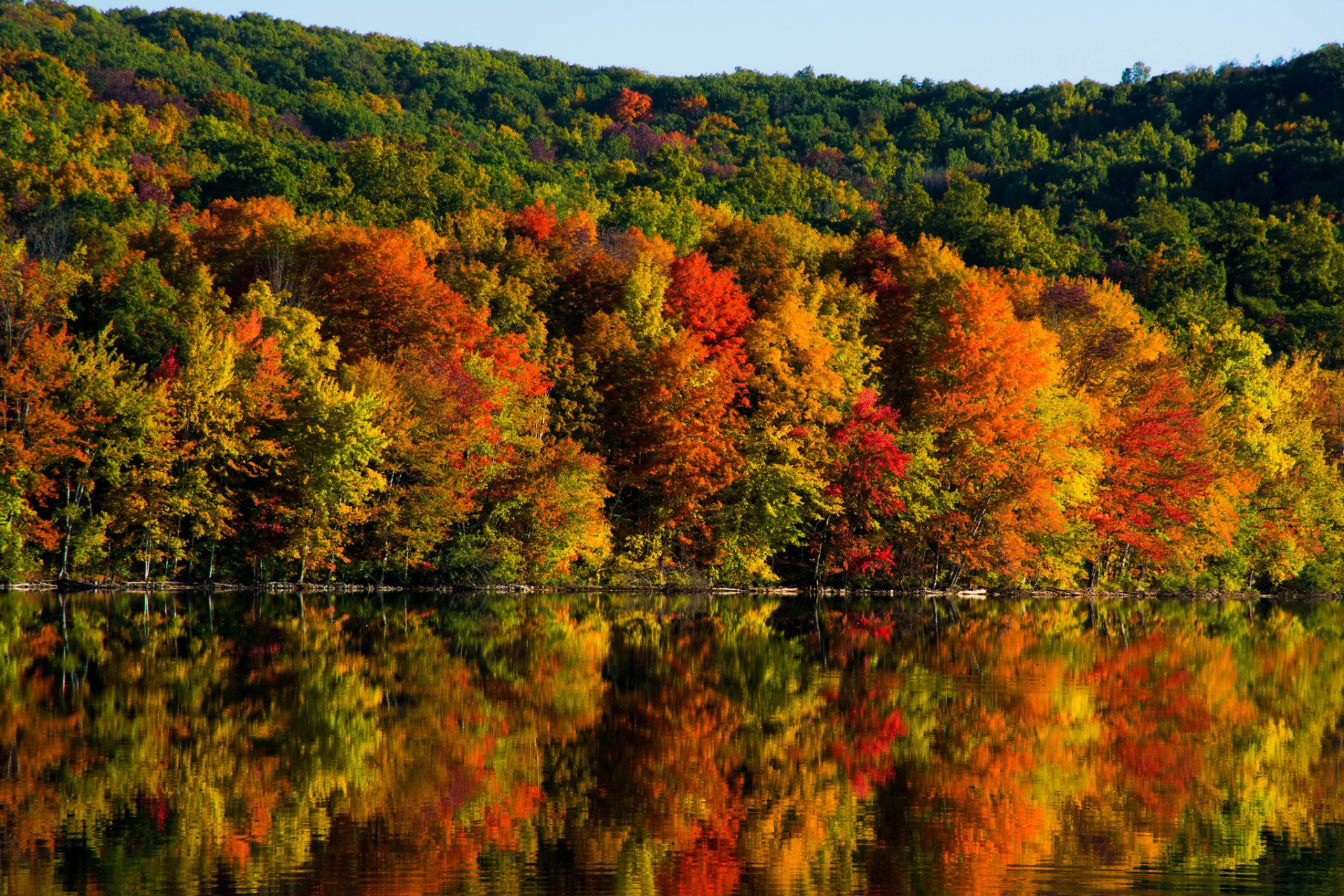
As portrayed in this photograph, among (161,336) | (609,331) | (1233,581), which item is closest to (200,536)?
(161,336)

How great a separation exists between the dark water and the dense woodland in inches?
595

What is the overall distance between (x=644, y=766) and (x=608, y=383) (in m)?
37.9

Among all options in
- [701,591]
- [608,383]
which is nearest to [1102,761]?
[701,591]

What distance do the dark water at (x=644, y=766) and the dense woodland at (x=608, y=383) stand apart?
49.6 ft

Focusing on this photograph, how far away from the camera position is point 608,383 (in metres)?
53.8

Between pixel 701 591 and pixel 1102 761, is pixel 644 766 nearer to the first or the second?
pixel 1102 761

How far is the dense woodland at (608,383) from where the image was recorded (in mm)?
44844

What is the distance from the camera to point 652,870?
12.3 meters

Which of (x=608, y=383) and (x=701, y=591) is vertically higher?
(x=608, y=383)

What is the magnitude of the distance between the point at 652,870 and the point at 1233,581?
179ft

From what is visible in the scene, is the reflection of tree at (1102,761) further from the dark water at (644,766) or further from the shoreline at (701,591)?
the shoreline at (701,591)

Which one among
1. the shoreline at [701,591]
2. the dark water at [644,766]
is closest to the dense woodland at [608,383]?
the shoreline at [701,591]

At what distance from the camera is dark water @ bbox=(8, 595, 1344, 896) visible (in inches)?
485

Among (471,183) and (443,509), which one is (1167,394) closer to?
(443,509)
